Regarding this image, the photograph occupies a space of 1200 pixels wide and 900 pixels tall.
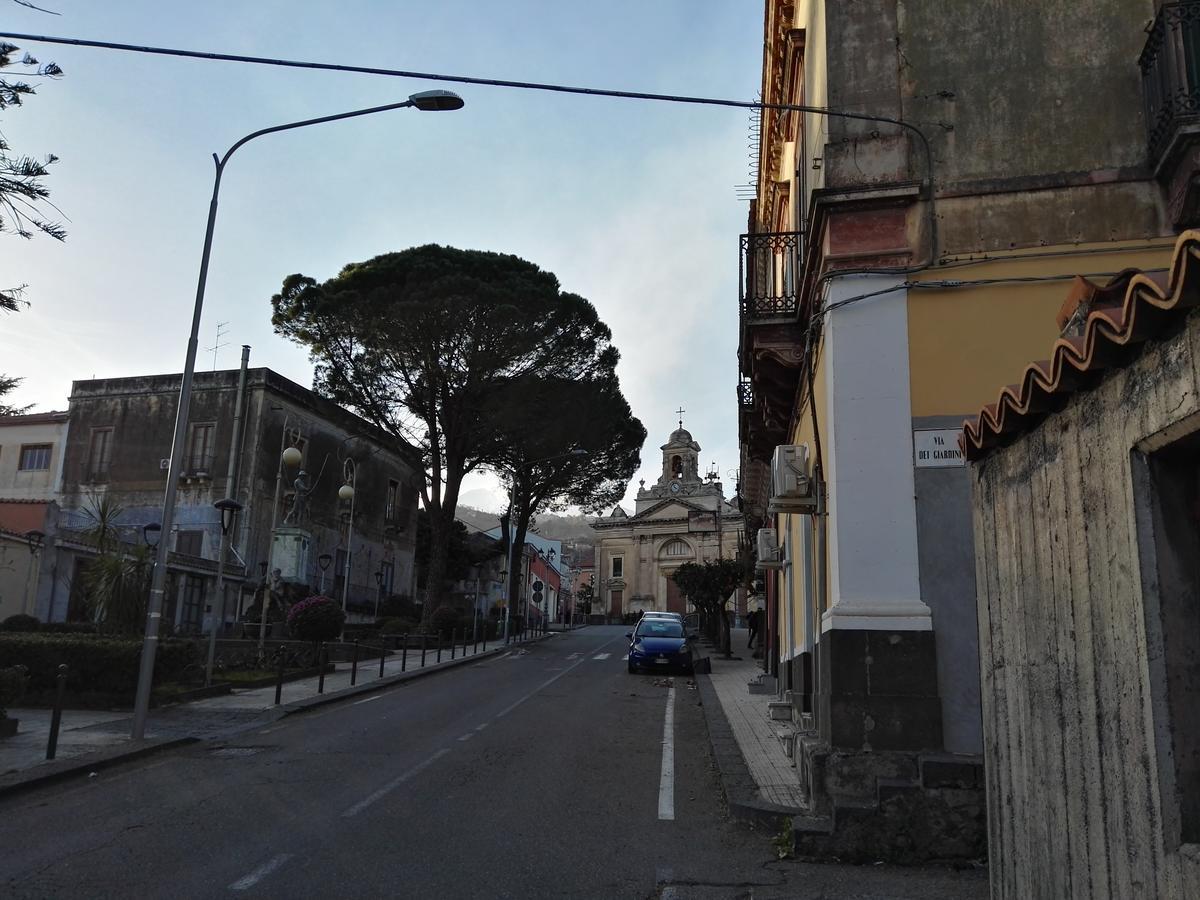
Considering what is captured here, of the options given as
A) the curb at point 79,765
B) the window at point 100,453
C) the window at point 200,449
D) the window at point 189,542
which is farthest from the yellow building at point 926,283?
the window at point 100,453

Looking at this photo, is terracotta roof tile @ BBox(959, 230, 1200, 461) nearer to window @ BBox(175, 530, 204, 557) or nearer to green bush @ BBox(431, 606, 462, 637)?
green bush @ BBox(431, 606, 462, 637)

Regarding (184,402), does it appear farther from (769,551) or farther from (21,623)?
(21,623)

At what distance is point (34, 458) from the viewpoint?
3422 cm

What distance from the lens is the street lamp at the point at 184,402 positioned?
921cm

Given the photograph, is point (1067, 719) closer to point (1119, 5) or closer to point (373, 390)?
point (1119, 5)

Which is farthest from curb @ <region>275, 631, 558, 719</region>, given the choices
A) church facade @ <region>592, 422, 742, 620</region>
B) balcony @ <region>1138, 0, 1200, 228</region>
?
church facade @ <region>592, 422, 742, 620</region>

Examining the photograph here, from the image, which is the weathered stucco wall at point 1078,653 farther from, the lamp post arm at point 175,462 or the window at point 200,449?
the window at point 200,449

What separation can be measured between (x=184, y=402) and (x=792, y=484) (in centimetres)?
803

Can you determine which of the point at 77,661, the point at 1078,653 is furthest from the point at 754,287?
the point at 77,661

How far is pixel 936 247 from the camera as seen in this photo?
810 centimetres

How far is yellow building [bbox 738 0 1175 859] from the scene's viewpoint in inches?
284

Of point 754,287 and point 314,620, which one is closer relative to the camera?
point 754,287

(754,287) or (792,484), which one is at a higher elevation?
(754,287)

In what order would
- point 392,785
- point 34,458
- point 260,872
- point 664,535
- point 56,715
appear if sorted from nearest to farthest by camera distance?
1. point 260,872
2. point 392,785
3. point 56,715
4. point 34,458
5. point 664,535
